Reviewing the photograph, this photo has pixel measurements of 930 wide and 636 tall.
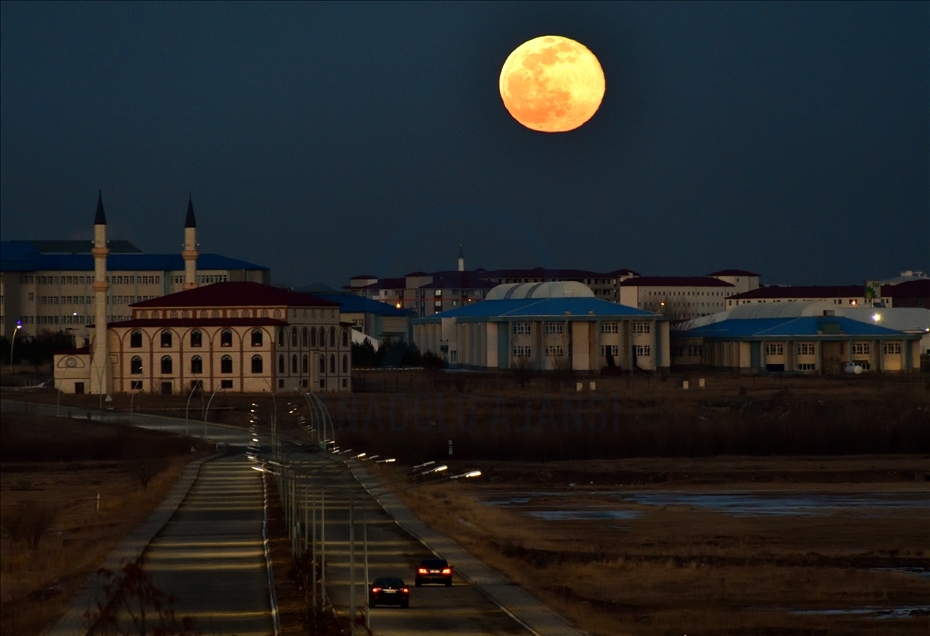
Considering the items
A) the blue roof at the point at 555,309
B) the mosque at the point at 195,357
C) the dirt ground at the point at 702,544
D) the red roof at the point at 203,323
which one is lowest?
the dirt ground at the point at 702,544

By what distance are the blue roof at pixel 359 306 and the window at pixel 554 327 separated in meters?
48.4

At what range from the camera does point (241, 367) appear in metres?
108

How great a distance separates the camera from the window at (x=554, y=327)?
128 meters

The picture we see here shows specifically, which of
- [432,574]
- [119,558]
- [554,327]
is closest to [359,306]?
[554,327]

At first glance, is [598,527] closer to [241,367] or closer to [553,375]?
[241,367]

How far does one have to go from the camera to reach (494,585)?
3519 centimetres

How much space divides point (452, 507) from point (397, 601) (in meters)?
24.5

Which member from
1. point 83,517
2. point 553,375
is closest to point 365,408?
point 553,375

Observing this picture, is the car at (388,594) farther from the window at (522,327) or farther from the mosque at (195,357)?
the window at (522,327)

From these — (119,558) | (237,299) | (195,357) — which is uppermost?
(237,299)

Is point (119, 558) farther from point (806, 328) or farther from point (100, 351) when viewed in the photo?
point (806, 328)

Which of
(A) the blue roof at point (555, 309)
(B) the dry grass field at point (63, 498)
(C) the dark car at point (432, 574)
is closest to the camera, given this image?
(C) the dark car at point (432, 574)

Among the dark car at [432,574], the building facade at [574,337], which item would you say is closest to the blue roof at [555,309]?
the building facade at [574,337]

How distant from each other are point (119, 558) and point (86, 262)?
409 ft
